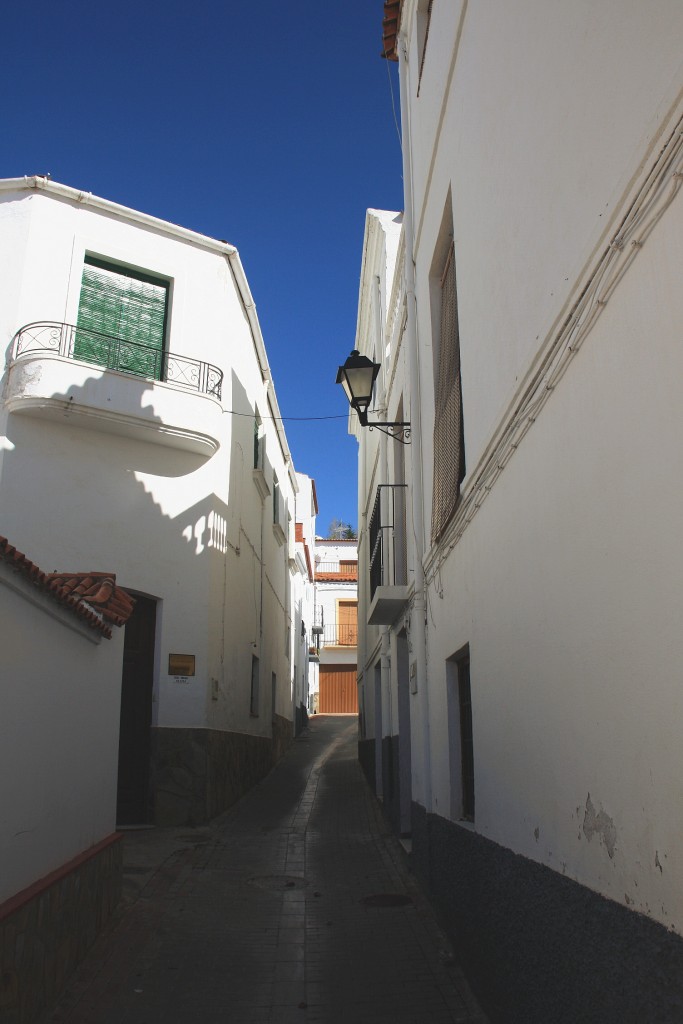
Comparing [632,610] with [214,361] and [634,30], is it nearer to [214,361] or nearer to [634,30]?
[634,30]

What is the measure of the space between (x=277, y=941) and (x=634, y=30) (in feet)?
19.4

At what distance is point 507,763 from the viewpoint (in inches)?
173

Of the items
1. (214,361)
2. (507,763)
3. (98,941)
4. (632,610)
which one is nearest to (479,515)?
(507,763)

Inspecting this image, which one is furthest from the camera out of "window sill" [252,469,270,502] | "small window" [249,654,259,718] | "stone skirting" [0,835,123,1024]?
"window sill" [252,469,270,502]

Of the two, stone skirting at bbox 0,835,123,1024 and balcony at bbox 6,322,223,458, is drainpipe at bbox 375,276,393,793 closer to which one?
balcony at bbox 6,322,223,458

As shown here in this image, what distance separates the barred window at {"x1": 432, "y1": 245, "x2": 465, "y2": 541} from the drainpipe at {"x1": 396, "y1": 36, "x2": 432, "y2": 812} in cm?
81

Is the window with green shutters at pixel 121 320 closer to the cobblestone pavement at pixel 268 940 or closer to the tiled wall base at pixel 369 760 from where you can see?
the cobblestone pavement at pixel 268 940

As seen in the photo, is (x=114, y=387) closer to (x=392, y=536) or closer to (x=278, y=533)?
(x=392, y=536)

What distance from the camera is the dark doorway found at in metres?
10.5

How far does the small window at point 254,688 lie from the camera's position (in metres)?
15.0

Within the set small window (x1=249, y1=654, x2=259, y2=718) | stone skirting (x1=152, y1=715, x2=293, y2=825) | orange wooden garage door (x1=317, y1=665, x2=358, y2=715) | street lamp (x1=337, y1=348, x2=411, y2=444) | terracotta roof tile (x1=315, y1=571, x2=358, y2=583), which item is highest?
terracotta roof tile (x1=315, y1=571, x2=358, y2=583)

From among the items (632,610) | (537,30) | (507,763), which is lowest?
(507,763)

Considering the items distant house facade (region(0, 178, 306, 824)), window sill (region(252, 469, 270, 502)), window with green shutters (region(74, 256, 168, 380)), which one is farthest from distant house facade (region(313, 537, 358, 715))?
window with green shutters (region(74, 256, 168, 380))

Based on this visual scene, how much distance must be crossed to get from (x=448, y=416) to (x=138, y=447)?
5816 millimetres
